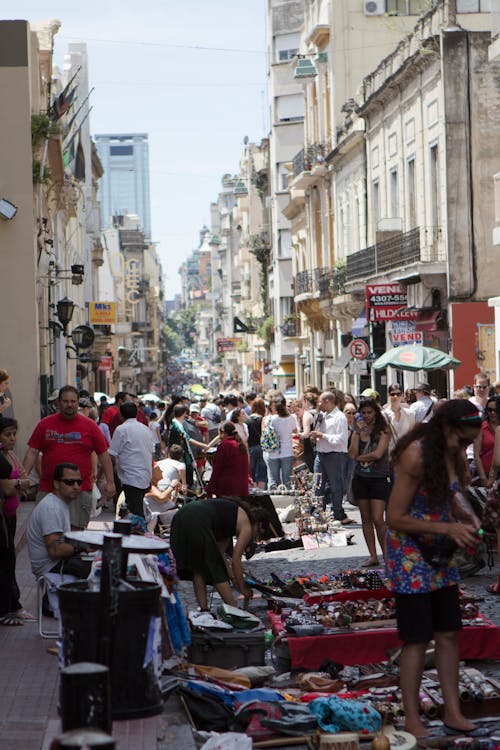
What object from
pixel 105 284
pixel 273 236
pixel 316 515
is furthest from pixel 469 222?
pixel 105 284

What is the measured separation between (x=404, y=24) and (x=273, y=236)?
30.9 meters

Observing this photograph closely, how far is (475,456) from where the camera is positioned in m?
13.4

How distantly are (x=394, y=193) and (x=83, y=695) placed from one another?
1175 inches

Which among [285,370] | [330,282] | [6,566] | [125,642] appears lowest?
[6,566]

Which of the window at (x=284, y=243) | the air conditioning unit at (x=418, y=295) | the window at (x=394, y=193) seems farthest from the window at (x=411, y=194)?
the window at (x=284, y=243)

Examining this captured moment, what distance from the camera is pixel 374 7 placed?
136ft

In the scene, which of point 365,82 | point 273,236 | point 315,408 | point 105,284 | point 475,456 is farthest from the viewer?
point 105,284

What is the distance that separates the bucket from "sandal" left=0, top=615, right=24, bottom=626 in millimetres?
3831

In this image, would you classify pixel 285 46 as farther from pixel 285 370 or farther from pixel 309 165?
pixel 309 165

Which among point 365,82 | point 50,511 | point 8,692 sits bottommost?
point 8,692

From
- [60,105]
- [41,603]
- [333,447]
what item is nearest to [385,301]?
[60,105]

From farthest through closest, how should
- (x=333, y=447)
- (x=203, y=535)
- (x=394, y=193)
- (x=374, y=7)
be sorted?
(x=374, y=7) < (x=394, y=193) < (x=333, y=447) < (x=203, y=535)

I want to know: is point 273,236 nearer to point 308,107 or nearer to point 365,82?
point 308,107

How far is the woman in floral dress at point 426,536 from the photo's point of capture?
6840 millimetres
